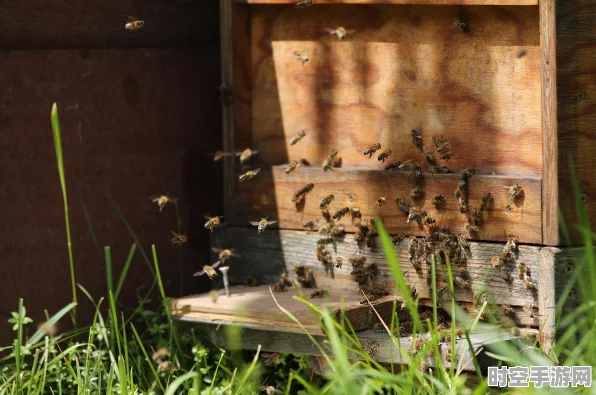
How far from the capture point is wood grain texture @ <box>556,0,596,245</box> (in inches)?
139

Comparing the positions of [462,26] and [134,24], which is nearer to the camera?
[462,26]

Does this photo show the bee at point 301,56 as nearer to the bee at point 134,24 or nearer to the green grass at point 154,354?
the bee at point 134,24

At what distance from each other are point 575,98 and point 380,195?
0.94 metres

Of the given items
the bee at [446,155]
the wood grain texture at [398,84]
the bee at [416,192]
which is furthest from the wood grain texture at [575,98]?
the bee at [416,192]

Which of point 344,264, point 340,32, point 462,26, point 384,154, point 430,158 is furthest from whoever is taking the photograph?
point 344,264

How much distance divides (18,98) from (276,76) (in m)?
1.16

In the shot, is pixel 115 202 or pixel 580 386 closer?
pixel 580 386

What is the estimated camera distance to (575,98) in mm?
3559

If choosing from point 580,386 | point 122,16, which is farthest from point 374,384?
point 122,16

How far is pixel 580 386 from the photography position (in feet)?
9.49

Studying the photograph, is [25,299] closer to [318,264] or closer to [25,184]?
[25,184]

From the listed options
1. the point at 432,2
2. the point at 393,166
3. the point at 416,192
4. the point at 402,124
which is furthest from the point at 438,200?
the point at 432,2

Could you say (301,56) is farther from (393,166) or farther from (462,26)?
(462,26)

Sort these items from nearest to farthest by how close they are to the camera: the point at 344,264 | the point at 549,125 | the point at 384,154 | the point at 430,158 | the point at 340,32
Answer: the point at 549,125
the point at 430,158
the point at 384,154
the point at 340,32
the point at 344,264
